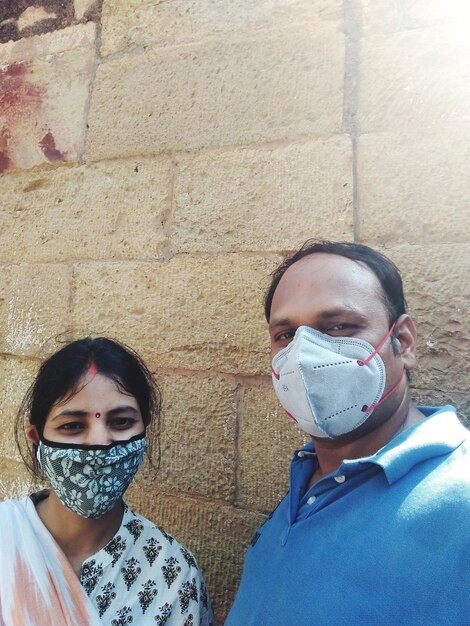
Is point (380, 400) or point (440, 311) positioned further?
point (440, 311)

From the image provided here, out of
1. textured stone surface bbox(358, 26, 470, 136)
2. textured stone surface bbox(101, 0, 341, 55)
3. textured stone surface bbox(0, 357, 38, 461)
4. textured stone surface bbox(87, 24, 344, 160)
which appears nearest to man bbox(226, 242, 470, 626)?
textured stone surface bbox(358, 26, 470, 136)

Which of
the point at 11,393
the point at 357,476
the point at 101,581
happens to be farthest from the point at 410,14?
the point at 11,393

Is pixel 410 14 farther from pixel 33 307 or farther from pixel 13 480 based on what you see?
pixel 13 480

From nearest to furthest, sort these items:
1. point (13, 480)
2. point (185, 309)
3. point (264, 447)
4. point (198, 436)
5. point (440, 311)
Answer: point (440, 311)
point (264, 447)
point (198, 436)
point (185, 309)
point (13, 480)

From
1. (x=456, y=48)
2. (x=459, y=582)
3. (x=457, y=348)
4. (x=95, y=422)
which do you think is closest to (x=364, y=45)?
(x=456, y=48)

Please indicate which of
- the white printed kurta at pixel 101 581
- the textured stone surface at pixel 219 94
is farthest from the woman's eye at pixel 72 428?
the textured stone surface at pixel 219 94

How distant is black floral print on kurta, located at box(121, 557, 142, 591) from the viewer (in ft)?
4.84

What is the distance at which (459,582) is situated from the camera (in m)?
1.01

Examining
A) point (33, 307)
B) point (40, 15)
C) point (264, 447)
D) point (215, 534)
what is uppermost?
point (40, 15)

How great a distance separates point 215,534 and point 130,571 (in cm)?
68

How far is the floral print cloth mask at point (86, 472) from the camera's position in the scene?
1483 millimetres

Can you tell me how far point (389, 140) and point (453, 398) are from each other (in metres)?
0.95

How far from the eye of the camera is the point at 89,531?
1549mm

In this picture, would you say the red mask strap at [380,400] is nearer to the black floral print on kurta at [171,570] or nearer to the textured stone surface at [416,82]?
the black floral print on kurta at [171,570]
